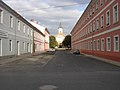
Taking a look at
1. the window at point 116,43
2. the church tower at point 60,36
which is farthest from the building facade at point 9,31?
the church tower at point 60,36

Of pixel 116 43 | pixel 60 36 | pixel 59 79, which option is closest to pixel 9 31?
pixel 116 43

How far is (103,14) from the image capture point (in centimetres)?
3259

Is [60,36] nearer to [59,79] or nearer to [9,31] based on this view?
[9,31]

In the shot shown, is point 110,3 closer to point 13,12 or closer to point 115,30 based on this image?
point 115,30

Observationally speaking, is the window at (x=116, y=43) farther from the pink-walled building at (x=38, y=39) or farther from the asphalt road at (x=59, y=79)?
the pink-walled building at (x=38, y=39)

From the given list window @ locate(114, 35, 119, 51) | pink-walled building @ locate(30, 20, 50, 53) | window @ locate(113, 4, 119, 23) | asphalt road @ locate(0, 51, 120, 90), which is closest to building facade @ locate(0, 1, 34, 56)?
asphalt road @ locate(0, 51, 120, 90)

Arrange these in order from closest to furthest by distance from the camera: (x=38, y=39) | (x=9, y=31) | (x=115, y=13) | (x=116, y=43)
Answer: (x=116, y=43), (x=115, y=13), (x=9, y=31), (x=38, y=39)

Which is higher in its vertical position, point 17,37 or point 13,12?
point 13,12

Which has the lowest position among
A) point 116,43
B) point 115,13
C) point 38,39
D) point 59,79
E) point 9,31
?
point 59,79

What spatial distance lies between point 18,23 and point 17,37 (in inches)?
100

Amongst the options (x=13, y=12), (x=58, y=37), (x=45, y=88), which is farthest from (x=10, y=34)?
(x=58, y=37)

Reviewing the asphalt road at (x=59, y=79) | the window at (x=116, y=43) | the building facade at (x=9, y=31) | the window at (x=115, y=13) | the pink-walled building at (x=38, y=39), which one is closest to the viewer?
the asphalt road at (x=59, y=79)

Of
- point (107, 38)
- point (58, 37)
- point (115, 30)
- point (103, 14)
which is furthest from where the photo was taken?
point (58, 37)

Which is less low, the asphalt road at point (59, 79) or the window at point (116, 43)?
the window at point (116, 43)
